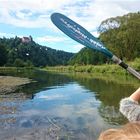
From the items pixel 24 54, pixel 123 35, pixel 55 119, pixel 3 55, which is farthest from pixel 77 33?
pixel 24 54

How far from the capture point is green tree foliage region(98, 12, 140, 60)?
50.2m

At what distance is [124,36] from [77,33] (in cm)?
4860

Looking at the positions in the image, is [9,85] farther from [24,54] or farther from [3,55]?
[24,54]

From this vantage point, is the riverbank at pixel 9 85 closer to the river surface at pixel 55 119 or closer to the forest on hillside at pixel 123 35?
the river surface at pixel 55 119

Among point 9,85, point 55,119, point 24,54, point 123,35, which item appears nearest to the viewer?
point 55,119

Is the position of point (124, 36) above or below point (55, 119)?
above

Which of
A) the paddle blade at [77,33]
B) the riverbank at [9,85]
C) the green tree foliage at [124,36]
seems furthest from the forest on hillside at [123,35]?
the paddle blade at [77,33]

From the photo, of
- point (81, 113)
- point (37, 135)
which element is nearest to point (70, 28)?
point (37, 135)

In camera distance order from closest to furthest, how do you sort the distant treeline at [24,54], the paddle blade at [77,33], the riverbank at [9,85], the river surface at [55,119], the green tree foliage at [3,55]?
1. the paddle blade at [77,33]
2. the river surface at [55,119]
3. the riverbank at [9,85]
4. the green tree foliage at [3,55]
5. the distant treeline at [24,54]

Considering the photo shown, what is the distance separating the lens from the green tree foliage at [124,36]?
50.2 meters

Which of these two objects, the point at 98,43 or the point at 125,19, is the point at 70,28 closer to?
the point at 98,43

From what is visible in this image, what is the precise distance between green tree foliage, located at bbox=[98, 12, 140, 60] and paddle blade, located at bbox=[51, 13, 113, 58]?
47396 mm

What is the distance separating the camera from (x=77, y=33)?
281cm

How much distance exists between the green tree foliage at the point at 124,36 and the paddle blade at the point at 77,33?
47.4 m
